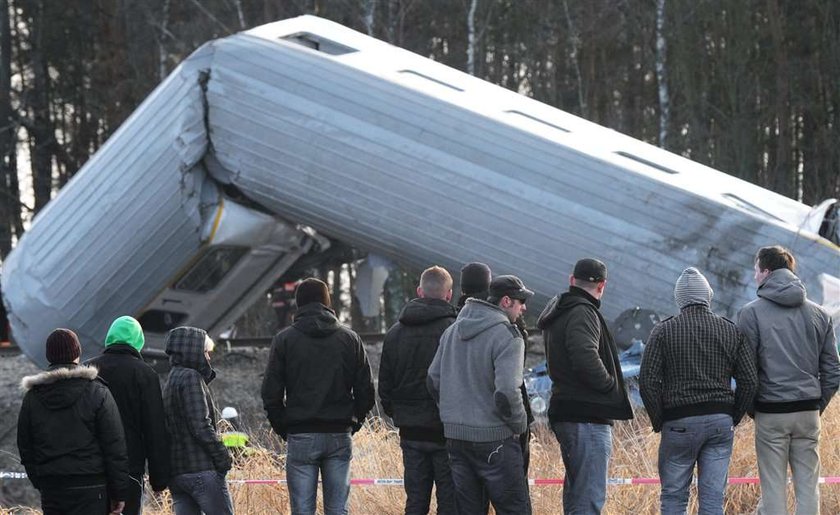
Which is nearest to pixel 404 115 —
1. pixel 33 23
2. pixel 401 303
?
pixel 401 303

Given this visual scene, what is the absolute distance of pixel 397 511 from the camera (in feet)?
30.7

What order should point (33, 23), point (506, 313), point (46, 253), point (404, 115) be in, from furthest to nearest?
point (33, 23) → point (46, 253) → point (404, 115) → point (506, 313)

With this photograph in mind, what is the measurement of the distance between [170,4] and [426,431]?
82.7ft

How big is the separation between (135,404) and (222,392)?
9396 millimetres

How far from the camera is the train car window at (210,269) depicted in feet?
52.1

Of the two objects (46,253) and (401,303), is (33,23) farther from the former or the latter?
(46,253)

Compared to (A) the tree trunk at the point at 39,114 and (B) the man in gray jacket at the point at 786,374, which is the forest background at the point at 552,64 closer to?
(A) the tree trunk at the point at 39,114

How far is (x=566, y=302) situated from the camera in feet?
24.8

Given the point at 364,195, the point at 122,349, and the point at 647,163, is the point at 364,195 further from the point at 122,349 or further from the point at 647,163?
the point at 122,349

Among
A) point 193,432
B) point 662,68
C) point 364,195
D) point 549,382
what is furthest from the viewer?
point 662,68

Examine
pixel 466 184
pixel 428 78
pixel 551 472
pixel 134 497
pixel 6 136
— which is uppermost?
pixel 428 78

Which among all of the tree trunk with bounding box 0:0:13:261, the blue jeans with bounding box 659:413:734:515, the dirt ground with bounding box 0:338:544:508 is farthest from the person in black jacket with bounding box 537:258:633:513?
the tree trunk with bounding box 0:0:13:261

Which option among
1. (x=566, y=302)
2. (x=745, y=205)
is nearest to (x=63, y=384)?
(x=566, y=302)

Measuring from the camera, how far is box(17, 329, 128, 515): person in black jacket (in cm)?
702
